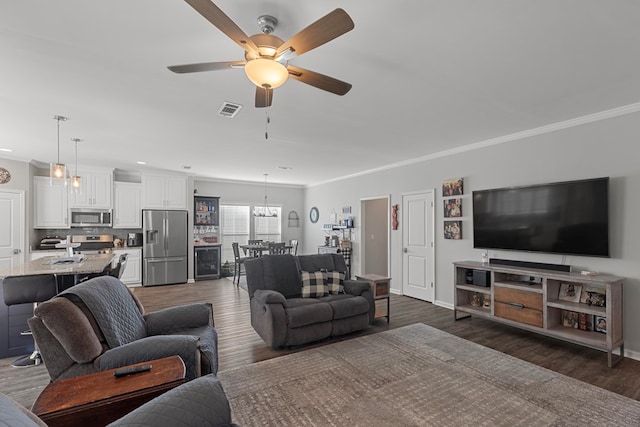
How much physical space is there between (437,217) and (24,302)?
5419 mm

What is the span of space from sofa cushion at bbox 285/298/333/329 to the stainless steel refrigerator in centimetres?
444

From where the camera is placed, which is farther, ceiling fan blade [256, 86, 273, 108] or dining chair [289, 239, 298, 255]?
dining chair [289, 239, 298, 255]

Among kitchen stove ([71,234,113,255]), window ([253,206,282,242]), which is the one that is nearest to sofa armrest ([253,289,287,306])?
kitchen stove ([71,234,113,255])

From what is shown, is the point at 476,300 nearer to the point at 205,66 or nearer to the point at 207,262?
the point at 205,66

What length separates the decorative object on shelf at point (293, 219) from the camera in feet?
30.4

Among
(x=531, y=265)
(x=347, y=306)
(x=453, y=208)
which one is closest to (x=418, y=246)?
(x=453, y=208)

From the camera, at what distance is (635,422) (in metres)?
2.10

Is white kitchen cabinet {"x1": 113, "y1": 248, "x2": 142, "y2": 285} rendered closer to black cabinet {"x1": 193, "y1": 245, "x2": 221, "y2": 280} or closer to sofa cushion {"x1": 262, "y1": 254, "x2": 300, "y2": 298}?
black cabinet {"x1": 193, "y1": 245, "x2": 221, "y2": 280}

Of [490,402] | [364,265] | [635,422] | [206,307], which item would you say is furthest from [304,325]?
[364,265]

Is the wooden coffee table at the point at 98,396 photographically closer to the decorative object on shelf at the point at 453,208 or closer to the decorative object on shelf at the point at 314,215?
the decorative object on shelf at the point at 453,208

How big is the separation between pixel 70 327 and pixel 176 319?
893mm

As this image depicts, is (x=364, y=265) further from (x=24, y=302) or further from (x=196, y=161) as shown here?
(x=24, y=302)

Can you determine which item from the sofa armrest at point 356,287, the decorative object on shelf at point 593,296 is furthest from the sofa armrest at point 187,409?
the decorative object on shelf at point 593,296

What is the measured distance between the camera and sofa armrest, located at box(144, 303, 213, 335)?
8.02 feet
